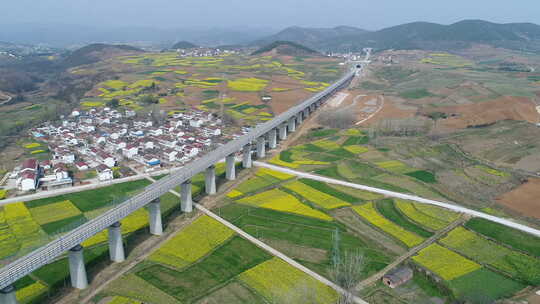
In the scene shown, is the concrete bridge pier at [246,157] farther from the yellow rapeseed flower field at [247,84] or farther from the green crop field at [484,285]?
the yellow rapeseed flower field at [247,84]

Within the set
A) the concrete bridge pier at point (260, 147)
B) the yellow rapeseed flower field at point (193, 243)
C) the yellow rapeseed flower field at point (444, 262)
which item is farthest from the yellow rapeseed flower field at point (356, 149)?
the yellow rapeseed flower field at point (193, 243)

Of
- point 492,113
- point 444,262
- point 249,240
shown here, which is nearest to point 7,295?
point 249,240

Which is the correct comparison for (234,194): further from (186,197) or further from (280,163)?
(280,163)

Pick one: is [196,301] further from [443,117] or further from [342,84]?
[342,84]

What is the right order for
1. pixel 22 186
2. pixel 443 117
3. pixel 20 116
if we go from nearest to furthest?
pixel 22 186
pixel 443 117
pixel 20 116

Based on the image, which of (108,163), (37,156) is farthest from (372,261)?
(37,156)

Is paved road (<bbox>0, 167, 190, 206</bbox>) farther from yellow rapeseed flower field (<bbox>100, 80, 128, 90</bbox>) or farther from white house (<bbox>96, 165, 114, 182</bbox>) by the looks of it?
yellow rapeseed flower field (<bbox>100, 80, 128, 90</bbox>)
